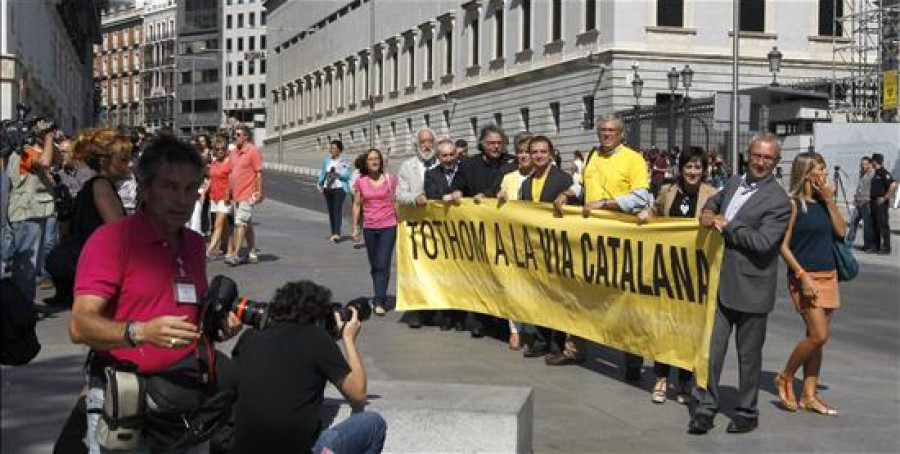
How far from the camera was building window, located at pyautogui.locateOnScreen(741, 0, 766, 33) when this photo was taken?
53125 mm

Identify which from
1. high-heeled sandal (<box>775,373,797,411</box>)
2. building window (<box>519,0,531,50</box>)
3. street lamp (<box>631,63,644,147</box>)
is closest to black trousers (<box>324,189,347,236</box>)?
high-heeled sandal (<box>775,373,797,411</box>)

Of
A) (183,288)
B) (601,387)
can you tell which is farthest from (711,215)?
(183,288)

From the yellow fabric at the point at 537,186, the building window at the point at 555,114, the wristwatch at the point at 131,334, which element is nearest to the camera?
the wristwatch at the point at 131,334

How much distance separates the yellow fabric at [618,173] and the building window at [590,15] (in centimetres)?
4427

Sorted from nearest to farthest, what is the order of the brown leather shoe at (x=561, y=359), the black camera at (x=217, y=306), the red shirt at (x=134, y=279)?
the red shirt at (x=134, y=279), the black camera at (x=217, y=306), the brown leather shoe at (x=561, y=359)

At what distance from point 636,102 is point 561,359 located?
1582 inches

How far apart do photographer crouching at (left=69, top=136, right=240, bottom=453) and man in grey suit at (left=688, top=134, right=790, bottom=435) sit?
4474 mm

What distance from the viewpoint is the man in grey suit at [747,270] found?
303 inches

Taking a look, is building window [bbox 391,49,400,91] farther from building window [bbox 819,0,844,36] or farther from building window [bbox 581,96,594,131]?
building window [bbox 819,0,844,36]

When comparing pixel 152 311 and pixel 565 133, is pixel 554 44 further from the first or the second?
pixel 152 311

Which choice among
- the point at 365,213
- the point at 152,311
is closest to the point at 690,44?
the point at 365,213

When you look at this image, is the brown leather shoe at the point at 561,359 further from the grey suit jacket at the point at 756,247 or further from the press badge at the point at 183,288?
the press badge at the point at 183,288

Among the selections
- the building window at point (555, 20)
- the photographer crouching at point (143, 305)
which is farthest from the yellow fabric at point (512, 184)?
the building window at point (555, 20)

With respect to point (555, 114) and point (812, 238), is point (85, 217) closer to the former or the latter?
point (812, 238)
